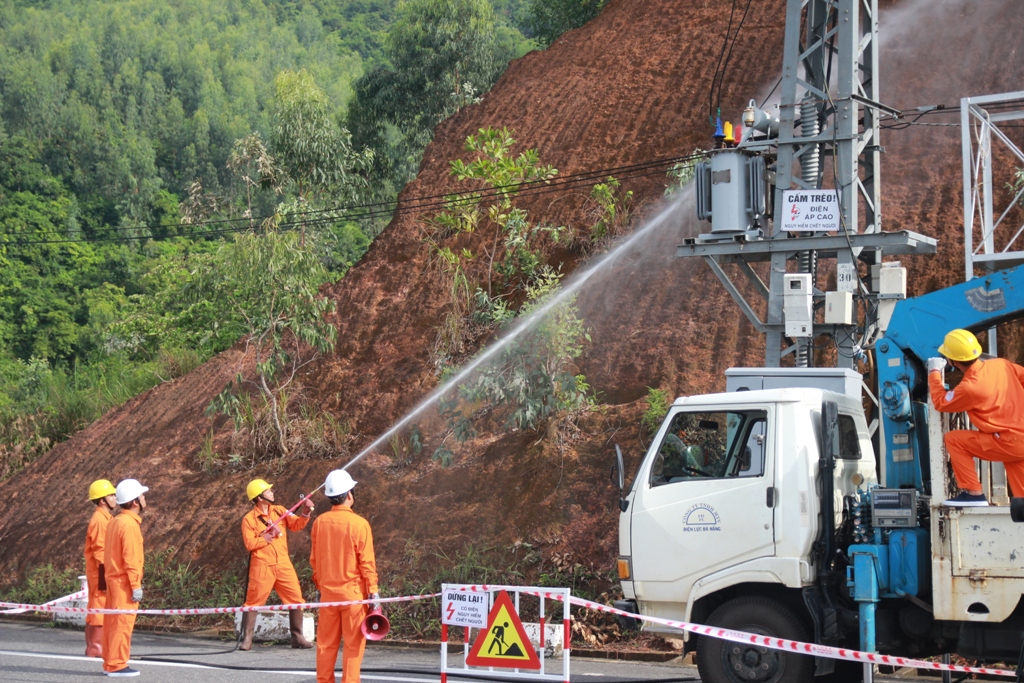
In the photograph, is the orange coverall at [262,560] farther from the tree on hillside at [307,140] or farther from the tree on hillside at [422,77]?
the tree on hillside at [422,77]

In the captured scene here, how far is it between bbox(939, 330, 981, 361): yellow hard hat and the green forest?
37.0 ft

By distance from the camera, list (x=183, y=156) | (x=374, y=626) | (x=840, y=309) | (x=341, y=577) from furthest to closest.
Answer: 1. (x=183, y=156)
2. (x=840, y=309)
3. (x=341, y=577)
4. (x=374, y=626)

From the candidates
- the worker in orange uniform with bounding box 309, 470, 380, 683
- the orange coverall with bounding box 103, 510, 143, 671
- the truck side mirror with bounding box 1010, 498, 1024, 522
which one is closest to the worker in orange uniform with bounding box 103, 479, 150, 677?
the orange coverall with bounding box 103, 510, 143, 671

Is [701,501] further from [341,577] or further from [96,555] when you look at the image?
[96,555]

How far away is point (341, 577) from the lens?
8.38 meters

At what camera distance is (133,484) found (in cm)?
1048

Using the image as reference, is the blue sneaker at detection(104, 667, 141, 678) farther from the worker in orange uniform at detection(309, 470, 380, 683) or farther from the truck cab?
the truck cab

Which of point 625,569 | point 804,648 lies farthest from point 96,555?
point 804,648

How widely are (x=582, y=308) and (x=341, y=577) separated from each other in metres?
10.6

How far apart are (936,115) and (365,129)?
19331 mm

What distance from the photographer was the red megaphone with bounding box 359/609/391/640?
26.6 ft

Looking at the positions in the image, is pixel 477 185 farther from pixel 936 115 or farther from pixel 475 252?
pixel 936 115

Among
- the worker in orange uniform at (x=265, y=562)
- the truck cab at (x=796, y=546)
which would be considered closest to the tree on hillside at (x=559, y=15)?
the worker in orange uniform at (x=265, y=562)

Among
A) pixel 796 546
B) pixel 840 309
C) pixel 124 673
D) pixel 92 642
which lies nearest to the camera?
pixel 796 546
